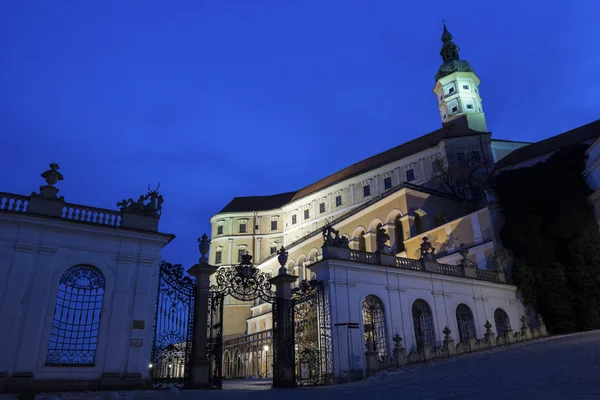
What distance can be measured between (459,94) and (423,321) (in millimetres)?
49570

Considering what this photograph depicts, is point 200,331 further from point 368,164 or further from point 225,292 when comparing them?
point 368,164

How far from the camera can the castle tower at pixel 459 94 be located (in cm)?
6382

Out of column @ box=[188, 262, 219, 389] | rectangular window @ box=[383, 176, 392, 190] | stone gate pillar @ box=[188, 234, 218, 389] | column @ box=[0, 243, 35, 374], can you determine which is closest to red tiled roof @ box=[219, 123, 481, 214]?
rectangular window @ box=[383, 176, 392, 190]

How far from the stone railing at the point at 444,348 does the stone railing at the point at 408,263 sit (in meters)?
2.89

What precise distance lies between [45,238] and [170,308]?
490cm

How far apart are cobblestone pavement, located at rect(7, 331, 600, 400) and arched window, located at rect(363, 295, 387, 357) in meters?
3.11

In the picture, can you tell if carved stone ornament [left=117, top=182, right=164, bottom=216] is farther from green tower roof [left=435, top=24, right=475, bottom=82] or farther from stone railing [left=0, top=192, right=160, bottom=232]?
green tower roof [left=435, top=24, right=475, bottom=82]

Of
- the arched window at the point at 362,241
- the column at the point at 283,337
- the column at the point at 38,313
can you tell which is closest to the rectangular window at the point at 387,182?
the arched window at the point at 362,241

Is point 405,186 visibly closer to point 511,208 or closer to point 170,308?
point 511,208

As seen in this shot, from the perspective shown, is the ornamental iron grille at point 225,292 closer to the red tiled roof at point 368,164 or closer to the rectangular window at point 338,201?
the red tiled roof at point 368,164

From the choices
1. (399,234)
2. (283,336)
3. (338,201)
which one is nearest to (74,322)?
(283,336)

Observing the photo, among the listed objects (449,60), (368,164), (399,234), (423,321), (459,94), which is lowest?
(423,321)

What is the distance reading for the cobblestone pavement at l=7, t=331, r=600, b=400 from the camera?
9785 millimetres

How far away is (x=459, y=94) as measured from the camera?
65.4 meters
